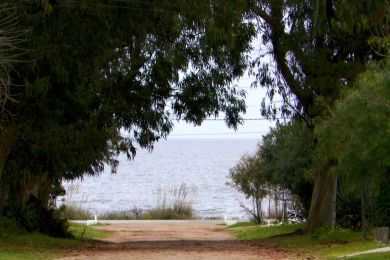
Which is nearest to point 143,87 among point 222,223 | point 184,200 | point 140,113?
point 140,113

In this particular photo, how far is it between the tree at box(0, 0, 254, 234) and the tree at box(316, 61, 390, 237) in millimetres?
4672

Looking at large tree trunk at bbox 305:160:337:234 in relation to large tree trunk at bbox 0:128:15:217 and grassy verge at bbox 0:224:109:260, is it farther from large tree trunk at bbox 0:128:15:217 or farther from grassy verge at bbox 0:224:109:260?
large tree trunk at bbox 0:128:15:217

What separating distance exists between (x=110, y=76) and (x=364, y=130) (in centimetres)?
879

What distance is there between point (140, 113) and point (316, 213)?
6.58m

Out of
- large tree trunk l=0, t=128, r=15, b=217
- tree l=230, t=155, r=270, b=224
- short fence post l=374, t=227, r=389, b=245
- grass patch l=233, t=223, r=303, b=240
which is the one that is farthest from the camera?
tree l=230, t=155, r=270, b=224

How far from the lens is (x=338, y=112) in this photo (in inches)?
602

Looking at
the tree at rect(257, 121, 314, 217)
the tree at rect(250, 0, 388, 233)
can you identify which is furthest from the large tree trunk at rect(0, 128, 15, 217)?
the tree at rect(257, 121, 314, 217)

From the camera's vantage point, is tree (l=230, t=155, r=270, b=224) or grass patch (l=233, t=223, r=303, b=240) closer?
grass patch (l=233, t=223, r=303, b=240)

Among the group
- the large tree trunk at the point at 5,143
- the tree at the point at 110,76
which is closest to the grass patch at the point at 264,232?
the tree at the point at 110,76

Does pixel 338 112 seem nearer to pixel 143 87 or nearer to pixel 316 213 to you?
pixel 143 87

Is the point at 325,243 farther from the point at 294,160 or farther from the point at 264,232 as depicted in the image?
the point at 264,232

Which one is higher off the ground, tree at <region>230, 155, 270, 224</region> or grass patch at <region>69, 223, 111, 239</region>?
tree at <region>230, 155, 270, 224</region>

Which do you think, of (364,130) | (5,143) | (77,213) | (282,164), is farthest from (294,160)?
(77,213)

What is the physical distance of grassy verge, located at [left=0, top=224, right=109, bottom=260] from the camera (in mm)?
18484
